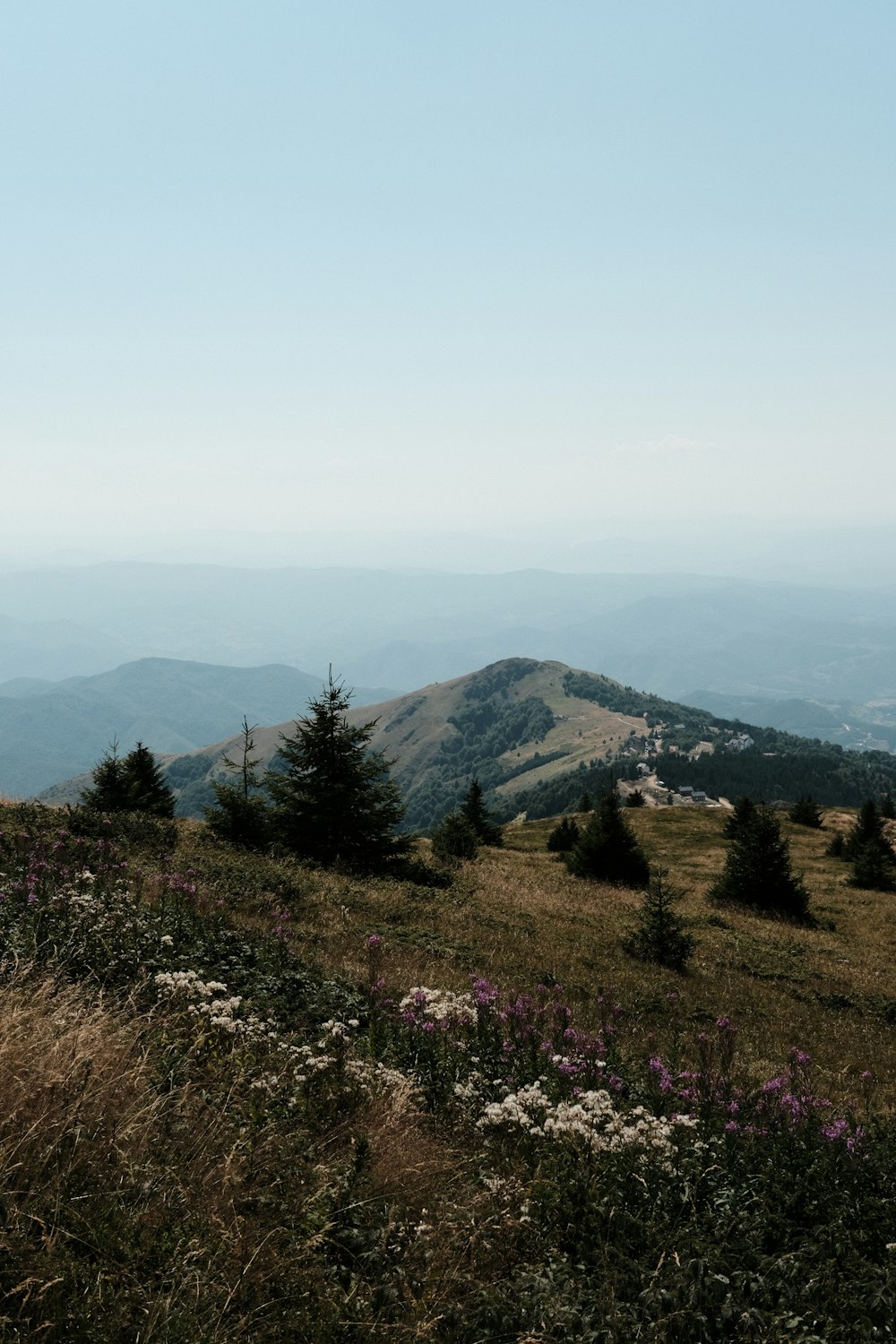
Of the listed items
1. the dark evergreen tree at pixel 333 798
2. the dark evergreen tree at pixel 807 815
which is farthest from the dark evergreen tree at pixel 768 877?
the dark evergreen tree at pixel 807 815

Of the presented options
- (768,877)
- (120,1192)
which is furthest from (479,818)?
(120,1192)

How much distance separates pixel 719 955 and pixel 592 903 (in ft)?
17.9

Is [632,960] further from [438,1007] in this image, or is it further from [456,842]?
[456,842]

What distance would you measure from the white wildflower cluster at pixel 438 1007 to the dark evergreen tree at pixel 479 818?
118ft

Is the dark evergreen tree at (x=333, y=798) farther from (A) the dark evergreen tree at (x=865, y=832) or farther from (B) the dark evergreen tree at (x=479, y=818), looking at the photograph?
(A) the dark evergreen tree at (x=865, y=832)

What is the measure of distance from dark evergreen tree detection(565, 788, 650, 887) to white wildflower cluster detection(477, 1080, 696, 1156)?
87.4ft

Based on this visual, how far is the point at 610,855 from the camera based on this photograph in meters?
31.8

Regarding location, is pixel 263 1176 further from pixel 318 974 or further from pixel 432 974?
pixel 432 974

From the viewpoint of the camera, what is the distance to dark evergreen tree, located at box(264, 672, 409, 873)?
22953mm

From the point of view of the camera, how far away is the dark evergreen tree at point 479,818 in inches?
1750

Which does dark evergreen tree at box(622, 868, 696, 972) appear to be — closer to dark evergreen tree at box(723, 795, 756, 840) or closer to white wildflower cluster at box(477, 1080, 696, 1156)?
white wildflower cluster at box(477, 1080, 696, 1156)

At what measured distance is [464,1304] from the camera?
376 centimetres

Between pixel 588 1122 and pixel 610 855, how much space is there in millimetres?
27591

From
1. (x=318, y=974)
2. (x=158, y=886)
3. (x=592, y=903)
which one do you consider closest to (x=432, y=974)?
(x=318, y=974)
